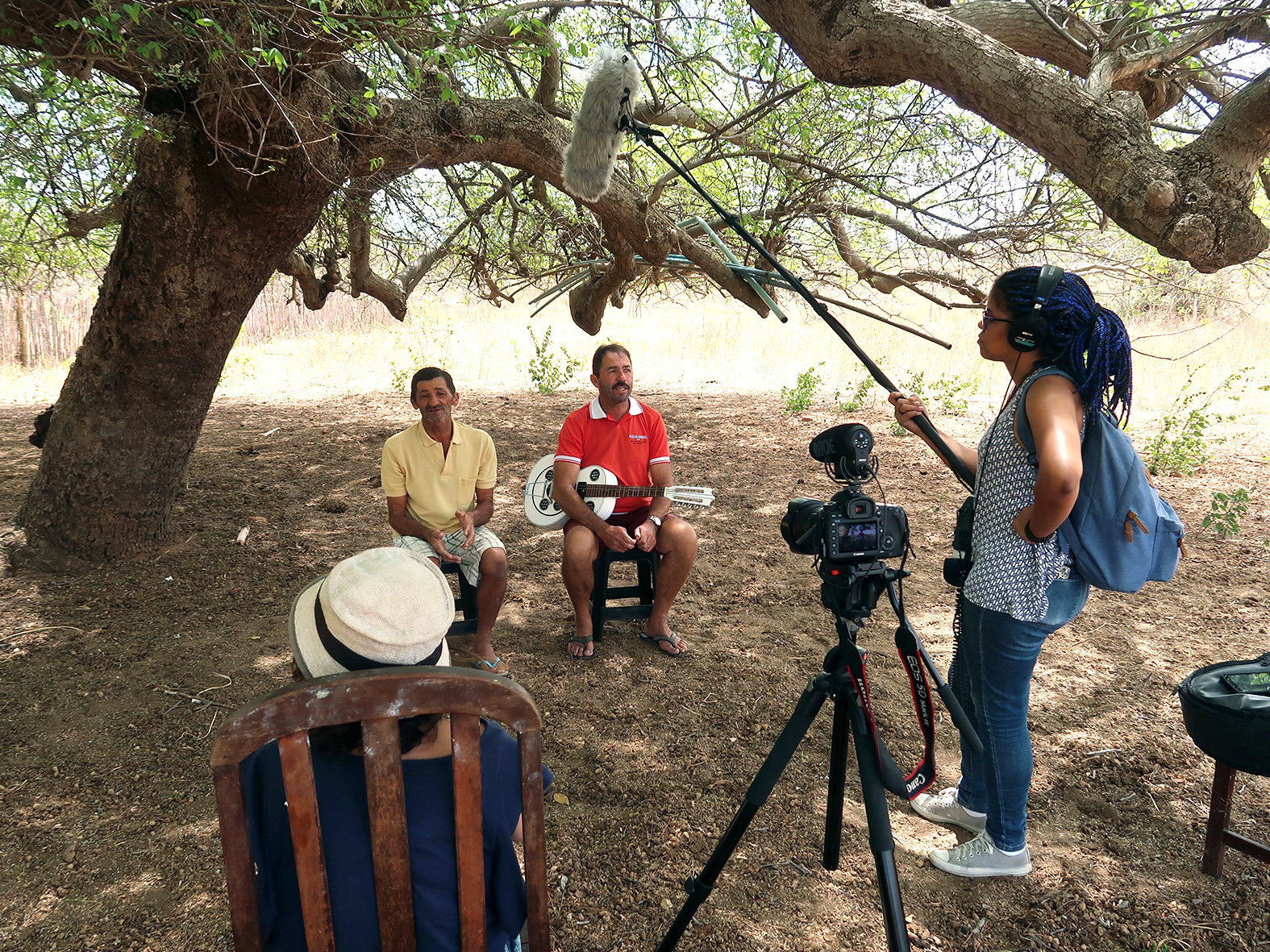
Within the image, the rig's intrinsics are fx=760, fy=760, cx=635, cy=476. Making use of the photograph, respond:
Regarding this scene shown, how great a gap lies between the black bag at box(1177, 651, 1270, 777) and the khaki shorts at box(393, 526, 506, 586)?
2.55 m

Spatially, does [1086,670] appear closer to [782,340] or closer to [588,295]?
[588,295]

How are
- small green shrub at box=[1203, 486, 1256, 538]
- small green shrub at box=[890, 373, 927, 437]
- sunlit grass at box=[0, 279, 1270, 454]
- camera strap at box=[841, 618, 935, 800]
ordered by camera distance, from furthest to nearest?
sunlit grass at box=[0, 279, 1270, 454] < small green shrub at box=[890, 373, 927, 437] < small green shrub at box=[1203, 486, 1256, 538] < camera strap at box=[841, 618, 935, 800]

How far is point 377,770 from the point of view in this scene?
1.12 m

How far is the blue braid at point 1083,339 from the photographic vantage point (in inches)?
75.0

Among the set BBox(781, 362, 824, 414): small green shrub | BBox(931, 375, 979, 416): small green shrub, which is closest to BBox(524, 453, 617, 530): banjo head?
BBox(781, 362, 824, 414): small green shrub

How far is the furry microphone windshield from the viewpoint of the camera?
2809 mm

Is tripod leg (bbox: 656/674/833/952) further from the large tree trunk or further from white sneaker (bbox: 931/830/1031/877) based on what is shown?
the large tree trunk

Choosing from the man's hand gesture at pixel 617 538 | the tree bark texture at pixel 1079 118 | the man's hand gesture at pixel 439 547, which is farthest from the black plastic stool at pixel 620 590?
the tree bark texture at pixel 1079 118

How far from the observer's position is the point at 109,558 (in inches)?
167

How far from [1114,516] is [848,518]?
0.73 meters

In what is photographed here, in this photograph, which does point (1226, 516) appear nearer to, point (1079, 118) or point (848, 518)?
point (1079, 118)

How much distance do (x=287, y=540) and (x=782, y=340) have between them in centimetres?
1124

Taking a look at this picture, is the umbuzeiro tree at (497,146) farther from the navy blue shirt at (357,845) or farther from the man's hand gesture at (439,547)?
the navy blue shirt at (357,845)

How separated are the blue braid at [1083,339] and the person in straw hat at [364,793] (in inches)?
64.0
